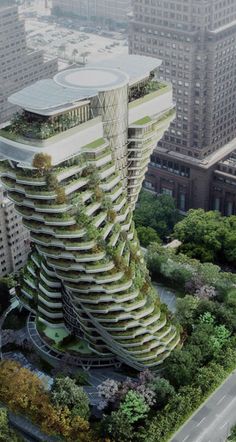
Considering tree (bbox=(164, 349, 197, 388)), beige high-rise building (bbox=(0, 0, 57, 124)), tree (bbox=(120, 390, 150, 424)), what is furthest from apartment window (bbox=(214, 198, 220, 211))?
beige high-rise building (bbox=(0, 0, 57, 124))

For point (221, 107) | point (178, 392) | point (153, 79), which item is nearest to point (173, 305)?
point (178, 392)

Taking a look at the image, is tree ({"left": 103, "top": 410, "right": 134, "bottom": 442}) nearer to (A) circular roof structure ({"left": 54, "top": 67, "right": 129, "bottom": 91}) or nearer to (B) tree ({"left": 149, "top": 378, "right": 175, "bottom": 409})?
(B) tree ({"left": 149, "top": 378, "right": 175, "bottom": 409})

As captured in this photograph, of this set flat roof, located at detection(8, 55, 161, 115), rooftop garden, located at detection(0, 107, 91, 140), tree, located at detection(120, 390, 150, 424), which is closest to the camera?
rooftop garden, located at detection(0, 107, 91, 140)

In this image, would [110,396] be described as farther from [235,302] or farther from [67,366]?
[235,302]

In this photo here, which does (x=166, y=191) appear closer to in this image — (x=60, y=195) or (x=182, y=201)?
(x=182, y=201)

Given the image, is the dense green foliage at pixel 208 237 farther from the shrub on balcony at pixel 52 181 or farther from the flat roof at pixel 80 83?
the shrub on balcony at pixel 52 181

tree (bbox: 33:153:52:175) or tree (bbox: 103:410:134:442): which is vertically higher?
tree (bbox: 33:153:52:175)
